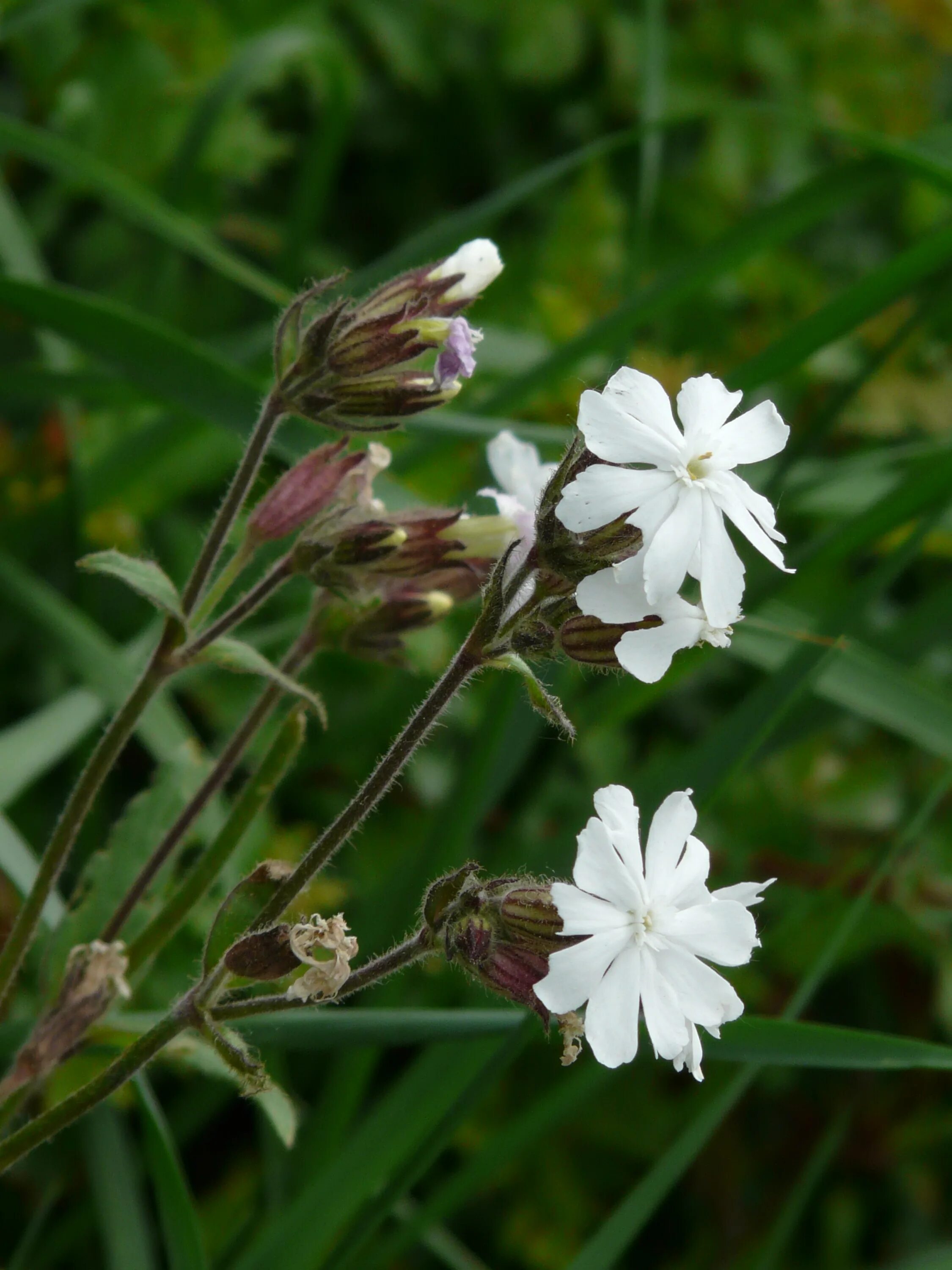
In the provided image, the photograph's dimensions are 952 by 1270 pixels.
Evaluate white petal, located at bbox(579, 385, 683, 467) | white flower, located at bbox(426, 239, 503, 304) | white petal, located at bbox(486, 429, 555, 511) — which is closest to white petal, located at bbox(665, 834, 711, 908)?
white petal, located at bbox(579, 385, 683, 467)

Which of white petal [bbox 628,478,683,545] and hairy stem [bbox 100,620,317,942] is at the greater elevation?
white petal [bbox 628,478,683,545]

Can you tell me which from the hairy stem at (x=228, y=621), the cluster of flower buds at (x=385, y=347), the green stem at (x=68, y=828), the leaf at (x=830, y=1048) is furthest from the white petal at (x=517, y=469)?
the leaf at (x=830, y=1048)

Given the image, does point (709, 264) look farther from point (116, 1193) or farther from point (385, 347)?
point (116, 1193)

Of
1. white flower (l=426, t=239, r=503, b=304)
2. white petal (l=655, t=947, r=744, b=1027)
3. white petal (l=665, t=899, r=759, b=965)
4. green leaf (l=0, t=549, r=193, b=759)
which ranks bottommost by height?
white petal (l=655, t=947, r=744, b=1027)

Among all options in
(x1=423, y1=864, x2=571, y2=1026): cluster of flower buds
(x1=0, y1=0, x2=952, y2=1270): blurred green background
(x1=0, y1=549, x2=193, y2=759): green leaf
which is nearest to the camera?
(x1=423, y1=864, x2=571, y2=1026): cluster of flower buds

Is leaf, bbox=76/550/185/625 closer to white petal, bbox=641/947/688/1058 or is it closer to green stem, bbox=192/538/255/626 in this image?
green stem, bbox=192/538/255/626

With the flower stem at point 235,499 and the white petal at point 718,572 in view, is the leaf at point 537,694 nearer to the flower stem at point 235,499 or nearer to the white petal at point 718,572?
the white petal at point 718,572
